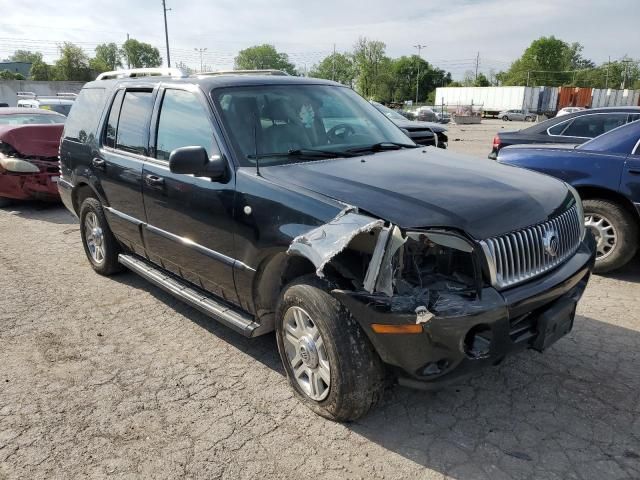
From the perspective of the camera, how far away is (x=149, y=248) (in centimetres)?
446

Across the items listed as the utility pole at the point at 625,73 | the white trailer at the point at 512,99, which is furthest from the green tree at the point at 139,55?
the utility pole at the point at 625,73

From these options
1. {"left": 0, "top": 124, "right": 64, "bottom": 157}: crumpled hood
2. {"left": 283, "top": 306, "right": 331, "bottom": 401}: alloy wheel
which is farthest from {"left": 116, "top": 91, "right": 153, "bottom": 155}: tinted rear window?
{"left": 0, "top": 124, "right": 64, "bottom": 157}: crumpled hood

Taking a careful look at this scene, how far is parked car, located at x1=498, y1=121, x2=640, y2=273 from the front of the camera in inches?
198

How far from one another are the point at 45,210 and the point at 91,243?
428 cm

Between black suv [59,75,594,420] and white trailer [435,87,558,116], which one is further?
white trailer [435,87,558,116]

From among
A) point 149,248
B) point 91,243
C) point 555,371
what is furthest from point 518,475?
point 91,243

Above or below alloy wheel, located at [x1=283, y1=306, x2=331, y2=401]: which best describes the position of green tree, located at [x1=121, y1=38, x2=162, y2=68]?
above

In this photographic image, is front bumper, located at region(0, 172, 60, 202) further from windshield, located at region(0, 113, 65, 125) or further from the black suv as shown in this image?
the black suv

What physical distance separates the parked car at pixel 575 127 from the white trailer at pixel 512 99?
211 ft

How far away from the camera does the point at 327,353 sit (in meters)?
2.79

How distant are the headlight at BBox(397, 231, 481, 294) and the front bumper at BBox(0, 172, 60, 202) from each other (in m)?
7.71

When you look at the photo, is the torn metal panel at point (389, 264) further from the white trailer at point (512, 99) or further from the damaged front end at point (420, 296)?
the white trailer at point (512, 99)

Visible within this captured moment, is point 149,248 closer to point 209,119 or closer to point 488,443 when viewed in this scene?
point 209,119

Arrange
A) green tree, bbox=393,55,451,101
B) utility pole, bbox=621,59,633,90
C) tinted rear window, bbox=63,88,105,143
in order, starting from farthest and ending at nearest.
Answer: green tree, bbox=393,55,451,101 → utility pole, bbox=621,59,633,90 → tinted rear window, bbox=63,88,105,143
